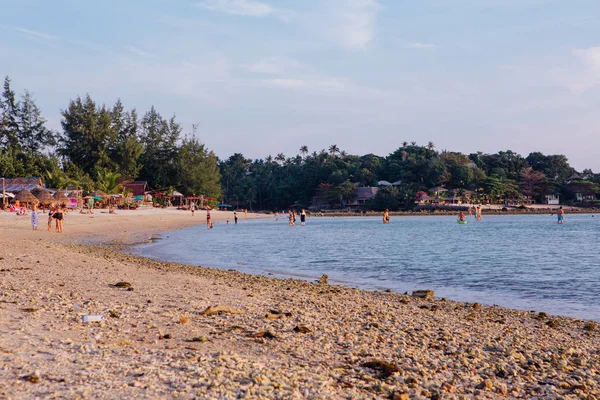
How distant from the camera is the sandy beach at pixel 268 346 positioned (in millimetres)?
4148

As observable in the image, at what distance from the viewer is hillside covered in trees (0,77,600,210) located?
237 feet

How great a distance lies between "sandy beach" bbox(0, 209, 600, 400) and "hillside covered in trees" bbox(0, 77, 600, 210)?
188 feet

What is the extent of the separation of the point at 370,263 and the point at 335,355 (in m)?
14.8

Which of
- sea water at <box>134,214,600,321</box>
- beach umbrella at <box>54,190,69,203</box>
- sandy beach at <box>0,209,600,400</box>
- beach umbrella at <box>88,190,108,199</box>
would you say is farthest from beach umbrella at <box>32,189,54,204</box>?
sandy beach at <box>0,209,600,400</box>

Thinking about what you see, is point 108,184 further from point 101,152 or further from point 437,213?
point 437,213

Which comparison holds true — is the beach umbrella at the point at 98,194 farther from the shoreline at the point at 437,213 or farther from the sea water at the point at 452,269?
the shoreline at the point at 437,213

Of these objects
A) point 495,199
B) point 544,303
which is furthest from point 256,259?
point 495,199

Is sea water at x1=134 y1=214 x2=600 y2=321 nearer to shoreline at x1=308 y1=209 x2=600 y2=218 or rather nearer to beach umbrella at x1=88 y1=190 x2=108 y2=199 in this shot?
beach umbrella at x1=88 y1=190 x2=108 y2=199

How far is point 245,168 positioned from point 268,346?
131m

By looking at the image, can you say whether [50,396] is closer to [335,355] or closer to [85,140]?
[335,355]

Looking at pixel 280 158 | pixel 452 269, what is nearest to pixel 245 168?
pixel 280 158

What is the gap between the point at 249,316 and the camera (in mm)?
7336

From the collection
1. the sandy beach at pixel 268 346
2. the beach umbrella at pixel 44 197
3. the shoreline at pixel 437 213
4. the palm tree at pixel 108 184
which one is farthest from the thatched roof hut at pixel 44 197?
the shoreline at pixel 437 213

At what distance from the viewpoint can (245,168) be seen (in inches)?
5354
